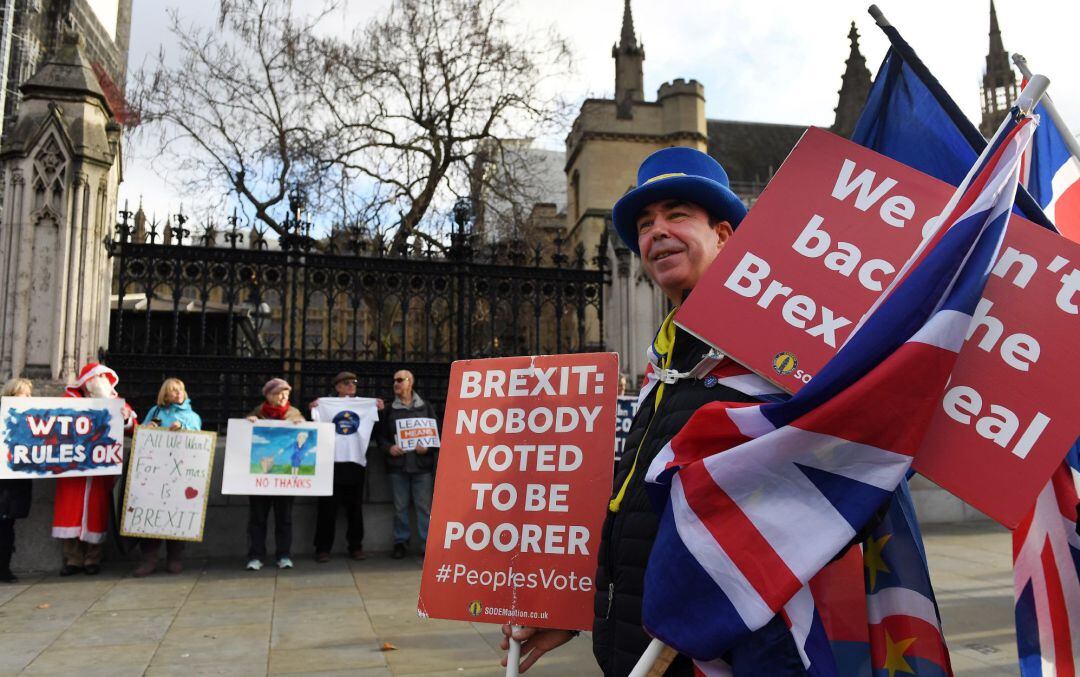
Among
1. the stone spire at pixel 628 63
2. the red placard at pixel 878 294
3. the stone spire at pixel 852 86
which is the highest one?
the stone spire at pixel 628 63

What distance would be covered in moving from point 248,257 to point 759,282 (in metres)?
7.87

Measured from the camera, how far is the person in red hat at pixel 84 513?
7172mm

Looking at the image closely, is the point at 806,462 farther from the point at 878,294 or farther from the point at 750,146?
the point at 750,146

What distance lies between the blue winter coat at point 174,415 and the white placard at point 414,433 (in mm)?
2031

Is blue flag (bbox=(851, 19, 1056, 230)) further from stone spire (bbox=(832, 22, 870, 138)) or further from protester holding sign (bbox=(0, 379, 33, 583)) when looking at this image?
stone spire (bbox=(832, 22, 870, 138))

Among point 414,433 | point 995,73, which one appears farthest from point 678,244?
point 995,73

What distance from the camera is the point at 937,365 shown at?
1.63 m

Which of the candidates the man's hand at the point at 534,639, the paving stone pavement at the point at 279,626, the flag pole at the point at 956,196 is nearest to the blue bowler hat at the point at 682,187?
the flag pole at the point at 956,196

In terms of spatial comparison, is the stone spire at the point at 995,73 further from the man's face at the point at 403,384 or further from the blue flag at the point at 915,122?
the blue flag at the point at 915,122

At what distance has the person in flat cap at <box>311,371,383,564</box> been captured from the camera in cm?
826

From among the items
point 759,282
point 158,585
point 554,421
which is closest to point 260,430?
point 158,585

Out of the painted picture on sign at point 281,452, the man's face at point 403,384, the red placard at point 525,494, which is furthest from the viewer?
the man's face at point 403,384

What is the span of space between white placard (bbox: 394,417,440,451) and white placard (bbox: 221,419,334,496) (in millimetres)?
727

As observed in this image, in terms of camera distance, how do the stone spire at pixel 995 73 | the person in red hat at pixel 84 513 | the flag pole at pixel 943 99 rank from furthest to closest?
the stone spire at pixel 995 73
the person in red hat at pixel 84 513
the flag pole at pixel 943 99
